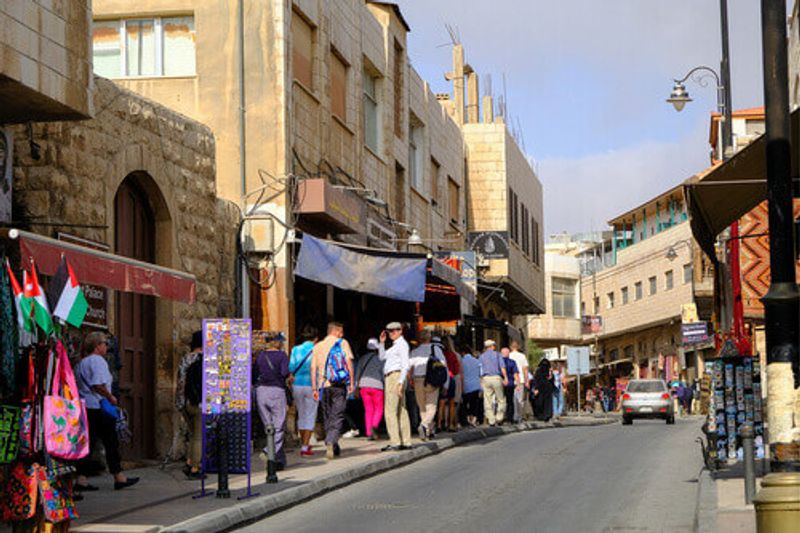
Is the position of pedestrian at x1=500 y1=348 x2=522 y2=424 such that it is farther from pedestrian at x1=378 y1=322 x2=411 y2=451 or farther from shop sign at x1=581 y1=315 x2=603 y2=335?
shop sign at x1=581 y1=315 x2=603 y2=335

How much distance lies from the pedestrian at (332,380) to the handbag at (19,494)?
8719mm

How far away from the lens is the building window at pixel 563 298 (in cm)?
7675

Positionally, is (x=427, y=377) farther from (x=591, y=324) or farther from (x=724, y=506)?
(x=591, y=324)

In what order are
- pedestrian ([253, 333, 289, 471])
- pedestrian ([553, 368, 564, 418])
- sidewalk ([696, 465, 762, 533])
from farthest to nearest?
pedestrian ([553, 368, 564, 418]), pedestrian ([253, 333, 289, 471]), sidewalk ([696, 465, 762, 533])

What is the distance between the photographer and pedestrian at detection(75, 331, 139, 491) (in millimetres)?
14789

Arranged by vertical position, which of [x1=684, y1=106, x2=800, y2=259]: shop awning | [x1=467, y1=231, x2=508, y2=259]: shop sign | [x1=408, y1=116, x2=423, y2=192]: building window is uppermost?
[x1=408, y1=116, x2=423, y2=192]: building window

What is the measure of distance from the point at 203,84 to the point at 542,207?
31712 mm

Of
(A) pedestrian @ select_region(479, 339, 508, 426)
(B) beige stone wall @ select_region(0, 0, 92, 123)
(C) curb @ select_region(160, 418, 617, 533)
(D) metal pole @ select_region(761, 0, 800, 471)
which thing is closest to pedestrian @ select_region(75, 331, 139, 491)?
(C) curb @ select_region(160, 418, 617, 533)

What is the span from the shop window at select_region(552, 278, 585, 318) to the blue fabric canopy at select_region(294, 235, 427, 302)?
53188 millimetres

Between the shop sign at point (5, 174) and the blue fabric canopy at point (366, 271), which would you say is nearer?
the shop sign at point (5, 174)

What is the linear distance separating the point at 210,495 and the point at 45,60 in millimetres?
4560

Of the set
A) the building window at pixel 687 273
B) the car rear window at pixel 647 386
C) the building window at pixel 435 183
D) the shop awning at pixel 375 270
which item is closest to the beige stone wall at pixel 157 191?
the shop awning at pixel 375 270

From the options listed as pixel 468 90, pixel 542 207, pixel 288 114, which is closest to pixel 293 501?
pixel 288 114

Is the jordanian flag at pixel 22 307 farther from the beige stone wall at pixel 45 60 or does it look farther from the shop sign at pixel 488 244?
the shop sign at pixel 488 244
